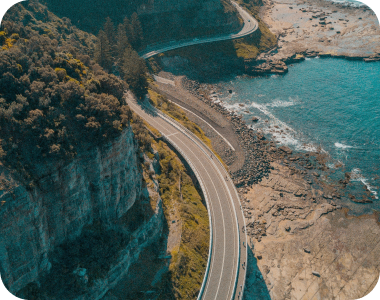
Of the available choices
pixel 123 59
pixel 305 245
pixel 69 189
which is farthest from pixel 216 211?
pixel 123 59

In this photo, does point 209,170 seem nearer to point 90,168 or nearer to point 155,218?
point 155,218

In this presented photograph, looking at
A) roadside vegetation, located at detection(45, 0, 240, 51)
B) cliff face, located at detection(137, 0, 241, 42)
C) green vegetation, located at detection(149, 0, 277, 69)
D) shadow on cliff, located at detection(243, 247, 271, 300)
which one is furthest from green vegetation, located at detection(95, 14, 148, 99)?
shadow on cliff, located at detection(243, 247, 271, 300)

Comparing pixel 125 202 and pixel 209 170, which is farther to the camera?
pixel 209 170

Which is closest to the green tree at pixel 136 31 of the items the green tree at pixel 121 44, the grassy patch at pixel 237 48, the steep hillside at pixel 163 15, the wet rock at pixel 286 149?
the steep hillside at pixel 163 15

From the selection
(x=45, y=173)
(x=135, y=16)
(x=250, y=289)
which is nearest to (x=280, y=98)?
(x=135, y=16)

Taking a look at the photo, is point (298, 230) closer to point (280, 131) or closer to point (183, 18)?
Answer: point (280, 131)

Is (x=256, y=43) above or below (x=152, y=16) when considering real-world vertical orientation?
below

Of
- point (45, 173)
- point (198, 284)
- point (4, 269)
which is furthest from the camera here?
point (198, 284)

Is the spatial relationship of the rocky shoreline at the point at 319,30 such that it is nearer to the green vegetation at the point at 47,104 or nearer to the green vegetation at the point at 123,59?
the green vegetation at the point at 123,59
